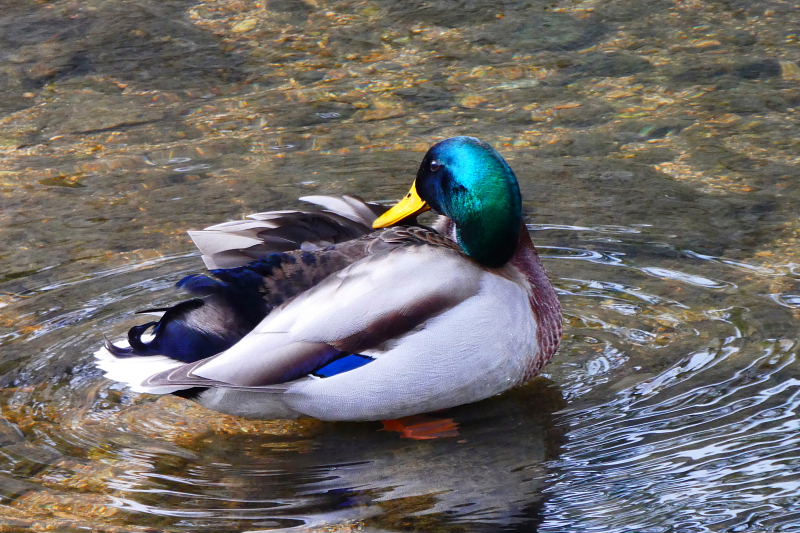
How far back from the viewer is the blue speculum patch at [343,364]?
3732 millimetres

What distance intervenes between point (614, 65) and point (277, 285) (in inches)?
156

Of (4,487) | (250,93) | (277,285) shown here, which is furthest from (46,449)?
(250,93)

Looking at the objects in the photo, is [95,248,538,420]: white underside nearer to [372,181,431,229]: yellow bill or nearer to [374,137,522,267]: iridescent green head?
[374,137,522,267]: iridescent green head

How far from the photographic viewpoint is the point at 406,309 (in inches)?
148

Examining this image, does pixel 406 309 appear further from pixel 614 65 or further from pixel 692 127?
pixel 614 65

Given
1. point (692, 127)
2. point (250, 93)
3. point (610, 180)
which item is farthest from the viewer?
point (250, 93)

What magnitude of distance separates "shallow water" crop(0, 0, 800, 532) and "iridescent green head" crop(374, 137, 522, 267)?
0.52 metres

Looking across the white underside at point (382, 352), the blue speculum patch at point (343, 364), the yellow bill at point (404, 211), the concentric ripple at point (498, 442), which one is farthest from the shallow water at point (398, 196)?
the yellow bill at point (404, 211)

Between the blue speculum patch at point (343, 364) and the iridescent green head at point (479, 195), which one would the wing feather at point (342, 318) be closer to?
the blue speculum patch at point (343, 364)

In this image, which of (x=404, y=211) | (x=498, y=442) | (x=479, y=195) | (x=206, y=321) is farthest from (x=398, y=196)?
(x=498, y=442)

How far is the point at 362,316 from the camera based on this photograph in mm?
3736

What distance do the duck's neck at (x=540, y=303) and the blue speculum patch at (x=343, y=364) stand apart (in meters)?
0.59

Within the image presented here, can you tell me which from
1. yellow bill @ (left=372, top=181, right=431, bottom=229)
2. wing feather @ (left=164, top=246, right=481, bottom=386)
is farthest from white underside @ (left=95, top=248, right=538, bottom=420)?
yellow bill @ (left=372, top=181, right=431, bottom=229)

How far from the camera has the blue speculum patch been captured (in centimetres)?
373
